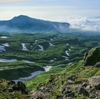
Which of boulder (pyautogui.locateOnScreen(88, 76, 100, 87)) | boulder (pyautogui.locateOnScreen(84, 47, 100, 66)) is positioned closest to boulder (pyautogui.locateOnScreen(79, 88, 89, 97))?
boulder (pyautogui.locateOnScreen(88, 76, 100, 87))

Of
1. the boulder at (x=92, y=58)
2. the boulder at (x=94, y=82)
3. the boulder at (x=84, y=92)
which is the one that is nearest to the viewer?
the boulder at (x=84, y=92)

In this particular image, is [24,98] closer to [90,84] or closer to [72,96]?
[72,96]

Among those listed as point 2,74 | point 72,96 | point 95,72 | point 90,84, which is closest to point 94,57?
point 95,72

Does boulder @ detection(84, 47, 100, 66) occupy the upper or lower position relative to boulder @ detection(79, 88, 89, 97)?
lower

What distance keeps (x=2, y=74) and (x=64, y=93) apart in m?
168

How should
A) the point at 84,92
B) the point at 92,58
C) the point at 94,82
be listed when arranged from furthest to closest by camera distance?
the point at 92,58, the point at 94,82, the point at 84,92

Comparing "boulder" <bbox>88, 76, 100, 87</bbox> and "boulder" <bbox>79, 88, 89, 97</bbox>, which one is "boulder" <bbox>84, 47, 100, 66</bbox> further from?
"boulder" <bbox>79, 88, 89, 97</bbox>

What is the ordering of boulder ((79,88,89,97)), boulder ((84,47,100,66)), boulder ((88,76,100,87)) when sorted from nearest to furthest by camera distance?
boulder ((79,88,89,97)) < boulder ((88,76,100,87)) < boulder ((84,47,100,66))

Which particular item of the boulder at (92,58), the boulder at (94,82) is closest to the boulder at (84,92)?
the boulder at (94,82)

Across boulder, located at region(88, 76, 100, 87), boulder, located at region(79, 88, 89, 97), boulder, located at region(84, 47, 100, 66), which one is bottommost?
boulder, located at region(84, 47, 100, 66)

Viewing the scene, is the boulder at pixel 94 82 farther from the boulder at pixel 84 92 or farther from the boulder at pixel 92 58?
the boulder at pixel 92 58

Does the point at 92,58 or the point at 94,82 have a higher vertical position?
the point at 94,82

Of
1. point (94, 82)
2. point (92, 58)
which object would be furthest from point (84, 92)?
point (92, 58)

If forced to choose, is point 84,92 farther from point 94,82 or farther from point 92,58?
point 92,58
